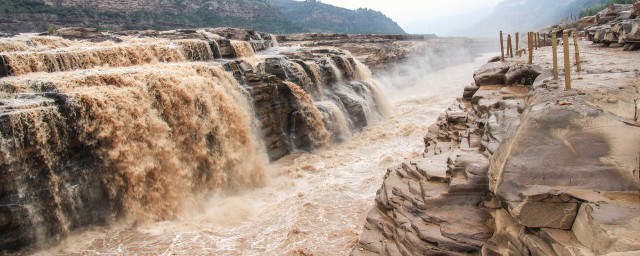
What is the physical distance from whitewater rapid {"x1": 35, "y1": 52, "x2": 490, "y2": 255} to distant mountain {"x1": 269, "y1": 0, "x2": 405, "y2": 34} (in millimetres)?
98369

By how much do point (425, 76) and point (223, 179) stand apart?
26.8 metres

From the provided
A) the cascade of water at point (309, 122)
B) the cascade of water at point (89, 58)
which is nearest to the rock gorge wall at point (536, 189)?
the cascade of water at point (309, 122)

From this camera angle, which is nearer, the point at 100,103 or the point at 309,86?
the point at 100,103

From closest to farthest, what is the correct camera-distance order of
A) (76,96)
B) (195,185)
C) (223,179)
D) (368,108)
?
1. (76,96)
2. (195,185)
3. (223,179)
4. (368,108)

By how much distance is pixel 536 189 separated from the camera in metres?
4.25

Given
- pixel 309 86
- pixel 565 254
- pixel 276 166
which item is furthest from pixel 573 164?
pixel 309 86

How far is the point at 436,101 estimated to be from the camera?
22422 millimetres

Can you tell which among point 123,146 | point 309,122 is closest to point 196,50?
point 309,122

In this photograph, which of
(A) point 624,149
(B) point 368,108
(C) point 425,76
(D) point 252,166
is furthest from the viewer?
(C) point 425,76

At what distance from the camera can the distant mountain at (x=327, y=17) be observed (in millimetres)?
118150

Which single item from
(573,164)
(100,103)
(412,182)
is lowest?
(412,182)

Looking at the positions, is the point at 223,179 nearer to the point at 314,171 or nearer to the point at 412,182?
the point at 314,171

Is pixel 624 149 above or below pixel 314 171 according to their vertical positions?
above

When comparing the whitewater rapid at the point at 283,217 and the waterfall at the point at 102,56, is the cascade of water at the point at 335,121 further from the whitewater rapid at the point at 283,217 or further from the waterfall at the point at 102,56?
the waterfall at the point at 102,56
